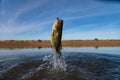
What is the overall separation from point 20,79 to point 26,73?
59.1 inches

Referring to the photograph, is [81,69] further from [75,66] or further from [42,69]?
[42,69]

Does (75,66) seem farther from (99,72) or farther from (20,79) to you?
(20,79)

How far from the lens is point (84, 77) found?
1311cm

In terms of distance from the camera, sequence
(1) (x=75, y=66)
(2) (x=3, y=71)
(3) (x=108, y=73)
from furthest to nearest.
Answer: (1) (x=75, y=66) → (2) (x=3, y=71) → (3) (x=108, y=73)

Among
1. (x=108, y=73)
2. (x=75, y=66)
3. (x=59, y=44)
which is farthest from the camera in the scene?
(x=75, y=66)

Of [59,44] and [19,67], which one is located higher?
[59,44]

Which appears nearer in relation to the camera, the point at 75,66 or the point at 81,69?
the point at 81,69

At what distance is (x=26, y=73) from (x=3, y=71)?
1716 millimetres

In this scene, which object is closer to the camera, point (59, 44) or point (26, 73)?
point (59, 44)

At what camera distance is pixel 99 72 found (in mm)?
14422

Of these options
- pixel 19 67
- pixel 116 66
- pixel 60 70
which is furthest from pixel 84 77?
pixel 19 67

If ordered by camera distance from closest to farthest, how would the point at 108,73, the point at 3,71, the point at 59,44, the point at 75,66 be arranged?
the point at 59,44, the point at 108,73, the point at 3,71, the point at 75,66

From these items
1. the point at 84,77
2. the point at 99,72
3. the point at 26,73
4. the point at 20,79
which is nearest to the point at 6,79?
the point at 20,79

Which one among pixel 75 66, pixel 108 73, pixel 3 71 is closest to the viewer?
pixel 108 73
